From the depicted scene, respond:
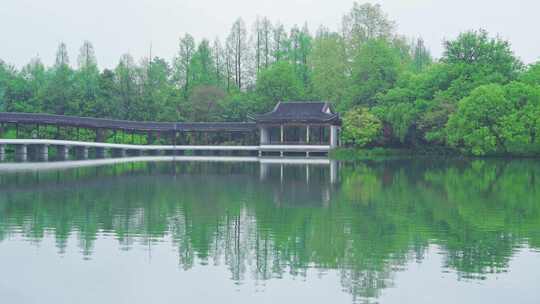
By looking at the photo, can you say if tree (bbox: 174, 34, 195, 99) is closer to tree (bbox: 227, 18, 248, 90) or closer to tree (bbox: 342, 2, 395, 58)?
tree (bbox: 227, 18, 248, 90)

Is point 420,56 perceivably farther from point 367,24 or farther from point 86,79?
point 86,79

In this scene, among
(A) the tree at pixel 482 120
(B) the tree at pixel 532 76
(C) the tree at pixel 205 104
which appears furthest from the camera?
(C) the tree at pixel 205 104

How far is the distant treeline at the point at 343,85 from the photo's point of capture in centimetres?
3769

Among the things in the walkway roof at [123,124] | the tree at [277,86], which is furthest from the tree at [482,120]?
the tree at [277,86]

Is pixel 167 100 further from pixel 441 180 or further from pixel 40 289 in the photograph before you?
pixel 40 289

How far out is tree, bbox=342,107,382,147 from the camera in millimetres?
42812

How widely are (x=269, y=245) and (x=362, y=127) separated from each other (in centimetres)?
3326

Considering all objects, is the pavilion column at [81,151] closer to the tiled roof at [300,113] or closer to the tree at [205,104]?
the tree at [205,104]

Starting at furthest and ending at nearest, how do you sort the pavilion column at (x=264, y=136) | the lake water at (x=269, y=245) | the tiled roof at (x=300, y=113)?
1. the pavilion column at (x=264, y=136)
2. the tiled roof at (x=300, y=113)
3. the lake water at (x=269, y=245)

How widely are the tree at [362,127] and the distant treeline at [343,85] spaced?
9 centimetres

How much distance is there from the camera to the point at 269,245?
10461mm

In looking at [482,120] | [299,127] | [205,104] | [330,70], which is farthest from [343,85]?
[482,120]

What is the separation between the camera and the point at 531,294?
776 centimetres

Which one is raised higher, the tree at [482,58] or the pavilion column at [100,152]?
the tree at [482,58]
